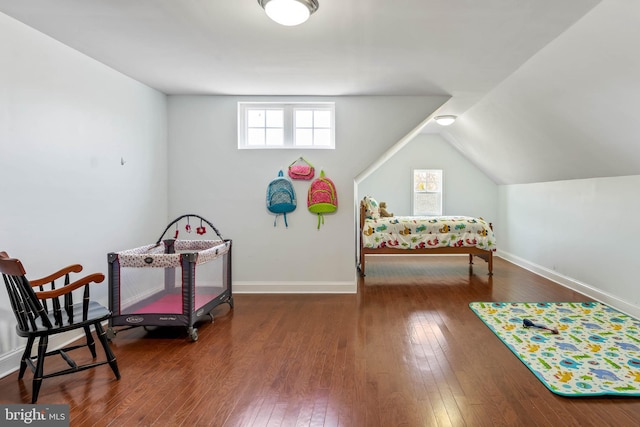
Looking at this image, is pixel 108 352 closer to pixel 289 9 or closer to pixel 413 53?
pixel 289 9

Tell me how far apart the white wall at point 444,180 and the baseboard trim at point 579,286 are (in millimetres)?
1475

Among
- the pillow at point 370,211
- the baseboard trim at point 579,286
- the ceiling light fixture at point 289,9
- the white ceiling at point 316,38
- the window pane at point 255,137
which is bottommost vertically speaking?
the baseboard trim at point 579,286

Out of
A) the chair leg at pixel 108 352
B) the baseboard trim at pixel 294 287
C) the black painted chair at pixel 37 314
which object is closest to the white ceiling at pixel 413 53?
the black painted chair at pixel 37 314

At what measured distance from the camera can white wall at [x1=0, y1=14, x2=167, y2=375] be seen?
257cm

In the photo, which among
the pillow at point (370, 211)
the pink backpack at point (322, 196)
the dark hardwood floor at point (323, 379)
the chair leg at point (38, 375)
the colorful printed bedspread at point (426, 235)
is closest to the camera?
the dark hardwood floor at point (323, 379)

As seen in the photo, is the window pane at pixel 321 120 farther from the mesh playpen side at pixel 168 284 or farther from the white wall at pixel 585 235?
the white wall at pixel 585 235

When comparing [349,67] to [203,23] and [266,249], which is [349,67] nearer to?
[203,23]

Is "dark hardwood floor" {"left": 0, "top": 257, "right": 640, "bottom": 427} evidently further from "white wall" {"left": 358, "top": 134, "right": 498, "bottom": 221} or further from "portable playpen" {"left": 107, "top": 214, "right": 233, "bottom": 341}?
"white wall" {"left": 358, "top": 134, "right": 498, "bottom": 221}

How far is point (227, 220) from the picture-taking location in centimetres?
471

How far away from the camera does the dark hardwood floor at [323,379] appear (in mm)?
2070

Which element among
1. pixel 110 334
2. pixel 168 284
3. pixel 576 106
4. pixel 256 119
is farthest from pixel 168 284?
pixel 576 106

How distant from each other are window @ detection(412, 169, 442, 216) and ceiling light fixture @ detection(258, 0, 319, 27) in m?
6.03

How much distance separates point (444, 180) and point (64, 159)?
22.2ft

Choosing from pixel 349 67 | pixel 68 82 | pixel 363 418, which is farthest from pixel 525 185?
pixel 68 82
